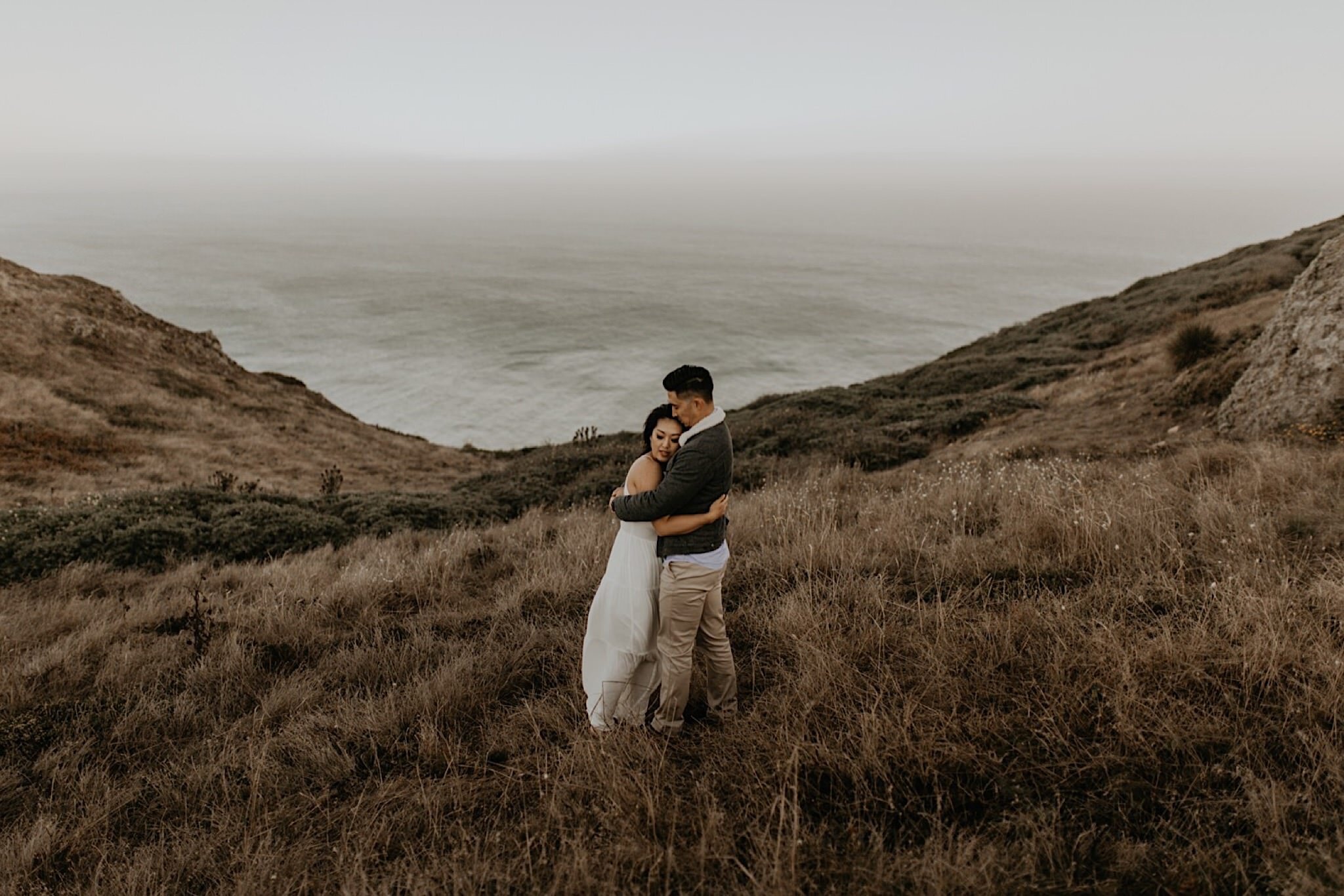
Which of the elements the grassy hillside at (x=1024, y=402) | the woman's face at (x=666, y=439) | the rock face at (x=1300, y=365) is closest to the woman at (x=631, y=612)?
the woman's face at (x=666, y=439)

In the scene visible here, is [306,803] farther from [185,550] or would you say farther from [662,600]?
[185,550]

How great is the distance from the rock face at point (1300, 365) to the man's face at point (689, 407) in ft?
27.9

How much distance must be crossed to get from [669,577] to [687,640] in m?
0.38

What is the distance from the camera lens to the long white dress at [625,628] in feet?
11.8

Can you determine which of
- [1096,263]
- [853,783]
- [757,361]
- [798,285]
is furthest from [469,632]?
[1096,263]

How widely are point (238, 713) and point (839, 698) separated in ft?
12.7

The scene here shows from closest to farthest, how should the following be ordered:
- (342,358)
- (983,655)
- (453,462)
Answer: (983,655)
(453,462)
(342,358)

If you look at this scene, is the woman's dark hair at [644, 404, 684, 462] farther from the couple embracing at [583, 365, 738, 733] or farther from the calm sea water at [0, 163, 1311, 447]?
the calm sea water at [0, 163, 1311, 447]

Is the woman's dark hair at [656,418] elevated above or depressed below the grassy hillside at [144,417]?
above

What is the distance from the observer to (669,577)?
3.46 m

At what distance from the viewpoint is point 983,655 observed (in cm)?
350

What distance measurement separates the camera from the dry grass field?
7.72 ft

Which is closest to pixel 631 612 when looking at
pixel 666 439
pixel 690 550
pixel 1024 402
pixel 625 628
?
pixel 625 628

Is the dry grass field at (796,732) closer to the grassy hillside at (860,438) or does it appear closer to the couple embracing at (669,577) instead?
the couple embracing at (669,577)
